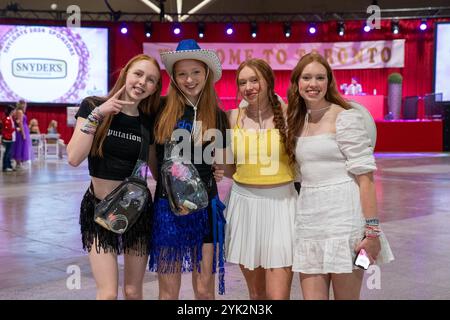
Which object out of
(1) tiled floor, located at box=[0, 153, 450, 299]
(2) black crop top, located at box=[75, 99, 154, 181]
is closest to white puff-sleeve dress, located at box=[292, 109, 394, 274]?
(2) black crop top, located at box=[75, 99, 154, 181]

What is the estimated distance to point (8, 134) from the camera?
11.5 metres

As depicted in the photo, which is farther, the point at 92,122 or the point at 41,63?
the point at 41,63

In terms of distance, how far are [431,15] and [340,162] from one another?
57.1 ft

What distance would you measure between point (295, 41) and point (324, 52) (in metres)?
1.08

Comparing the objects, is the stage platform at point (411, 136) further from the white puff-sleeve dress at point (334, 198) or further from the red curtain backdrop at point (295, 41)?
the white puff-sleeve dress at point (334, 198)

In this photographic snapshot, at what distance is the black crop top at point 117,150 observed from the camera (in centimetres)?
239

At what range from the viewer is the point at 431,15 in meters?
17.9

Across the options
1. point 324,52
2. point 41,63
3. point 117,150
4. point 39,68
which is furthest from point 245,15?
point 117,150

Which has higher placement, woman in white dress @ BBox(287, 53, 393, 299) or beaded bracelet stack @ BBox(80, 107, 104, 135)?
beaded bracelet stack @ BBox(80, 107, 104, 135)

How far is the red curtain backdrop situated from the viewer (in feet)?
58.5

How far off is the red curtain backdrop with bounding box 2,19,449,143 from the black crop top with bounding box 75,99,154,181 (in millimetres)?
15515

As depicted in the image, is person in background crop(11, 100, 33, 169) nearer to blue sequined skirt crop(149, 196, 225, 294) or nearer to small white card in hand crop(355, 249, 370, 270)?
blue sequined skirt crop(149, 196, 225, 294)

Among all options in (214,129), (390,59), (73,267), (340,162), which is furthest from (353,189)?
(390,59)

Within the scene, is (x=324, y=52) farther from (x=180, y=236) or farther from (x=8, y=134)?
(x=180, y=236)
